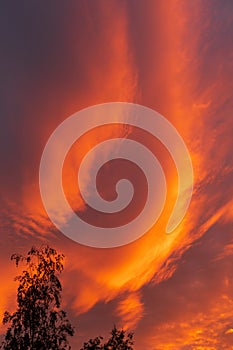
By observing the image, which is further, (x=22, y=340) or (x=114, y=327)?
(x=114, y=327)

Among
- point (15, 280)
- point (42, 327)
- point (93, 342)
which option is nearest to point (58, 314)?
point (42, 327)

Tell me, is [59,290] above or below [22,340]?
above

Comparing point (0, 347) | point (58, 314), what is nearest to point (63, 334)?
point (58, 314)

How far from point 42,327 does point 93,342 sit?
12.3 meters

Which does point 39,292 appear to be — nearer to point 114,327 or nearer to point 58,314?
point 58,314

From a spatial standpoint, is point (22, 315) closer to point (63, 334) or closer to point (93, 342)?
point (63, 334)

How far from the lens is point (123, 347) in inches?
2274

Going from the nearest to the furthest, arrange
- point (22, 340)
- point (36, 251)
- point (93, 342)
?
point (22, 340)
point (36, 251)
point (93, 342)

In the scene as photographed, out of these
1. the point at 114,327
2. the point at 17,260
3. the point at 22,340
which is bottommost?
the point at 22,340

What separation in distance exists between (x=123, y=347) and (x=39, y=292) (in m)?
16.7

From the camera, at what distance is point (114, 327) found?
194ft

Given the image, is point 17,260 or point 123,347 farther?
point 123,347

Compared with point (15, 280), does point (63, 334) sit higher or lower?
lower

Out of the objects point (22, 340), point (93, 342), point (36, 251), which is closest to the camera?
point (22, 340)
